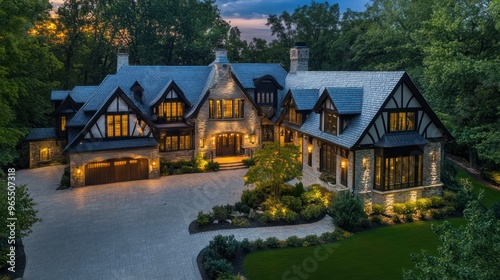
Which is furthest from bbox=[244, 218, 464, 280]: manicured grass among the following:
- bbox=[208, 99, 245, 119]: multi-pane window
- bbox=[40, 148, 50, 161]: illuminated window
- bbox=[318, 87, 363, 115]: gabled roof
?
bbox=[40, 148, 50, 161]: illuminated window

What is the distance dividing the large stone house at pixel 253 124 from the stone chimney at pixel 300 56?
0.41 feet

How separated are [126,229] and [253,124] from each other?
16.5m

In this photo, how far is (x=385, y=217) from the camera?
2081 cm

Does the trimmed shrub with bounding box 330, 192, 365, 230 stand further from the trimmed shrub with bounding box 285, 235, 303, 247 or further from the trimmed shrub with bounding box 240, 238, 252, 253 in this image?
the trimmed shrub with bounding box 240, 238, 252, 253

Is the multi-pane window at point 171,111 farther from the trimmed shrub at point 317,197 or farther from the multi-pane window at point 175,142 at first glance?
the trimmed shrub at point 317,197

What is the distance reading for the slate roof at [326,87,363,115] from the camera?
22.3 meters

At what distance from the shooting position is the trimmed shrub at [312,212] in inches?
805

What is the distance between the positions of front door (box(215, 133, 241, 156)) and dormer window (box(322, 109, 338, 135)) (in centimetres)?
1082

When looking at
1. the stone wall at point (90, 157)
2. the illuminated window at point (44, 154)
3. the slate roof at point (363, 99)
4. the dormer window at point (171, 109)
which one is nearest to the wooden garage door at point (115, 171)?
the stone wall at point (90, 157)

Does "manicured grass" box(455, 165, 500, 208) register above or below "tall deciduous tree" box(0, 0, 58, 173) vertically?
below

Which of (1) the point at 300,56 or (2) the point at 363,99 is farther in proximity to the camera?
(1) the point at 300,56

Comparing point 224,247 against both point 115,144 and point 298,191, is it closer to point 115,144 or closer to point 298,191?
point 298,191

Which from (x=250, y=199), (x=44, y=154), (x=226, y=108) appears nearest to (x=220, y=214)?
(x=250, y=199)

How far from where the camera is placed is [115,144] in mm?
26547
